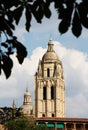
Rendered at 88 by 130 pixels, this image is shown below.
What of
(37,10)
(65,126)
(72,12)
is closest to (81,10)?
(72,12)

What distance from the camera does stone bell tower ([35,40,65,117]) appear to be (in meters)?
122

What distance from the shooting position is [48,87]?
4786 inches

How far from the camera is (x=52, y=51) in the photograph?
126750 millimetres

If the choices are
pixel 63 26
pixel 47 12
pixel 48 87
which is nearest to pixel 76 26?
pixel 63 26

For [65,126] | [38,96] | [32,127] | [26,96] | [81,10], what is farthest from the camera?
[26,96]

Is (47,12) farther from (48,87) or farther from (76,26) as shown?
(48,87)

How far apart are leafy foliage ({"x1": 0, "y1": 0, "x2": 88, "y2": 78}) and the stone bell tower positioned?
11532 cm

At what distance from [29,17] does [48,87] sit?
117 m

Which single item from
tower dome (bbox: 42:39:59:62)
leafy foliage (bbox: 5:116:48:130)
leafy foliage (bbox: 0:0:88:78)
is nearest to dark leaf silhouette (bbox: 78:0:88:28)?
leafy foliage (bbox: 0:0:88:78)

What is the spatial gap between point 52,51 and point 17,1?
12193 cm

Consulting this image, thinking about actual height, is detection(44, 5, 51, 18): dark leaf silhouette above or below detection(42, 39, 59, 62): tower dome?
below

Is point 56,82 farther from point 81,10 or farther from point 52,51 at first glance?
point 81,10

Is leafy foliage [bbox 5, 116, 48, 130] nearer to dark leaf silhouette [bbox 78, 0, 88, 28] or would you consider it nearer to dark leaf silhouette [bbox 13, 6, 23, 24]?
dark leaf silhouette [bbox 13, 6, 23, 24]

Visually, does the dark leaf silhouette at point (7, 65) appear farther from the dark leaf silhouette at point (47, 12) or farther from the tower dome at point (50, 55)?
the tower dome at point (50, 55)
